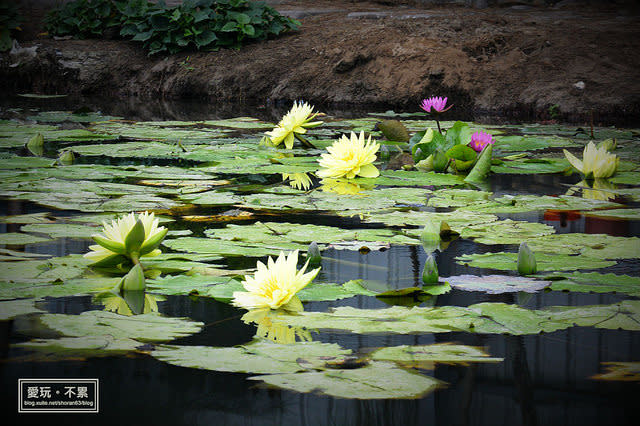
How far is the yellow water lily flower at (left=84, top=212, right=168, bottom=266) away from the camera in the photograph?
67.7 inches

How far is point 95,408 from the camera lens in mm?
1153

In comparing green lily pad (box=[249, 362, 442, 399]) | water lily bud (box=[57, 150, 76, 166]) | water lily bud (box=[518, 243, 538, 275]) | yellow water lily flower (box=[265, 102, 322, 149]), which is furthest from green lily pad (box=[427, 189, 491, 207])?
water lily bud (box=[57, 150, 76, 166])

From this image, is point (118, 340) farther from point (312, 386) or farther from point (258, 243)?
point (258, 243)

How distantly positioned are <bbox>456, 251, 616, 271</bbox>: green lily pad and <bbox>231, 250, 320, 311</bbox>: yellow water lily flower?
568 mm

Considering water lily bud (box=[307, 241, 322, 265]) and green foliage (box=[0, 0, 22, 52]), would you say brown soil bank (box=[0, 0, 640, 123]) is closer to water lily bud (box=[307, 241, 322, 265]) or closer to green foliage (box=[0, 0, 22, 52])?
green foliage (box=[0, 0, 22, 52])

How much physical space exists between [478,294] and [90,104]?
658cm

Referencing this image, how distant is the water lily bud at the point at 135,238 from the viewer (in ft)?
5.60

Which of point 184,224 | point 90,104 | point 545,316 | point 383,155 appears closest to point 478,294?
point 545,316

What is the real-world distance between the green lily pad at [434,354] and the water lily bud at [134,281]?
592 millimetres

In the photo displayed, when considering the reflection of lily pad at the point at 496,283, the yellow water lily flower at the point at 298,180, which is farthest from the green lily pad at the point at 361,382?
the yellow water lily flower at the point at 298,180

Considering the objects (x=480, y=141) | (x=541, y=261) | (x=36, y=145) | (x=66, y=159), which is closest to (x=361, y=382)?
(x=541, y=261)

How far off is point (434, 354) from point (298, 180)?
197 centimetres

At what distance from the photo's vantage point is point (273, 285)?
149 cm

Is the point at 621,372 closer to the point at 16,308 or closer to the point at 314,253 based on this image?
the point at 314,253
